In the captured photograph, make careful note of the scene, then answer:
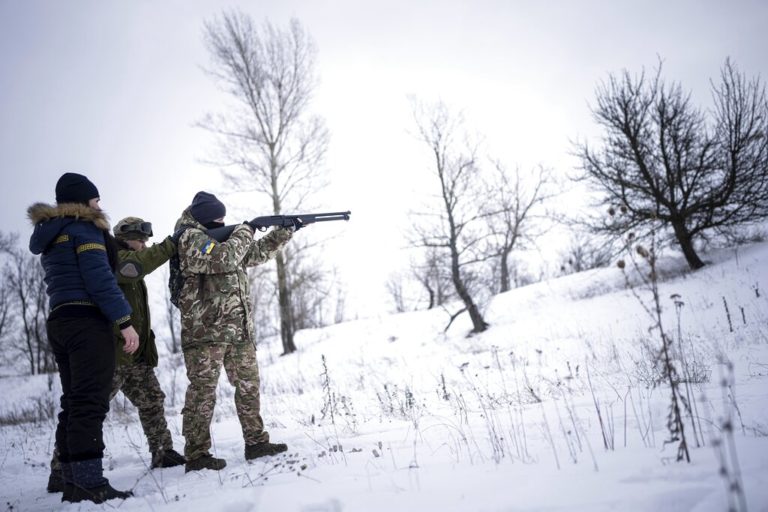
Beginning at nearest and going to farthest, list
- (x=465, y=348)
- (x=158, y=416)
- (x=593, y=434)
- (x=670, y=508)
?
(x=670, y=508) < (x=593, y=434) < (x=158, y=416) < (x=465, y=348)

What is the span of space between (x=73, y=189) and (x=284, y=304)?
982cm

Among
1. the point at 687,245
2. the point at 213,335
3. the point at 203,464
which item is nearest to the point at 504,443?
the point at 203,464

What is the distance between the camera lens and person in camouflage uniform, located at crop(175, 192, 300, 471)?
9.45 ft

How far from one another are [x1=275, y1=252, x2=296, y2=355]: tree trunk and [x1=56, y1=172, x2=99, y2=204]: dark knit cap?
9.13 meters

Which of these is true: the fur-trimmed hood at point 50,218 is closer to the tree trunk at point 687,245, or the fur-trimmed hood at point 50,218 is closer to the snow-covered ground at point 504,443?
the snow-covered ground at point 504,443

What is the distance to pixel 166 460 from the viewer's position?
3104mm

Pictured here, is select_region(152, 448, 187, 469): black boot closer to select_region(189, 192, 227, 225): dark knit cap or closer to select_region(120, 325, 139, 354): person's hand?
select_region(120, 325, 139, 354): person's hand

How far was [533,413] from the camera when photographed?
3.04 m

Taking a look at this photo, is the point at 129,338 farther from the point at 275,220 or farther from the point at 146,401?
the point at 275,220

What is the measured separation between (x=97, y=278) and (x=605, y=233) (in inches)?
496

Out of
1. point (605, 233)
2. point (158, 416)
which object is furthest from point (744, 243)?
point (158, 416)

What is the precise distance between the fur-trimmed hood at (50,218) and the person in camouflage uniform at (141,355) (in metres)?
0.45

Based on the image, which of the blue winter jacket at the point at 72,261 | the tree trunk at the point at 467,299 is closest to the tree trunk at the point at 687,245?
the tree trunk at the point at 467,299

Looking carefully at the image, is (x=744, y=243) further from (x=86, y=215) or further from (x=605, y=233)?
(x=86, y=215)
